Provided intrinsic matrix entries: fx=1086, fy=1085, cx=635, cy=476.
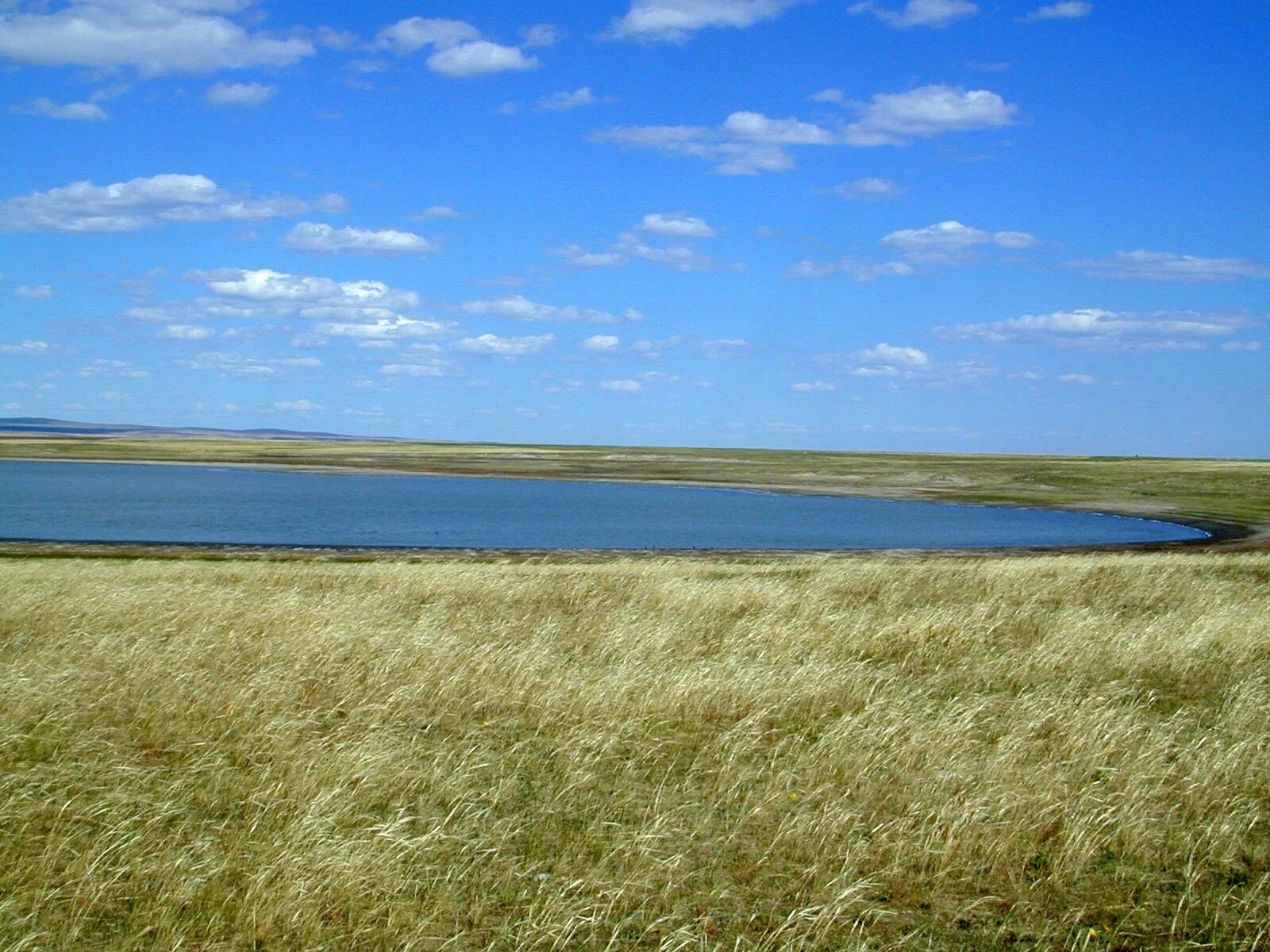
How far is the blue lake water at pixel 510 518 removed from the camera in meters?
48.9

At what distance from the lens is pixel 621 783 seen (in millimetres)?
8641

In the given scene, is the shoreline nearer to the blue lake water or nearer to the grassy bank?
the blue lake water

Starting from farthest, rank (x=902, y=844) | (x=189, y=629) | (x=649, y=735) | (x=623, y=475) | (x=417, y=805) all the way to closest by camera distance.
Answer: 1. (x=623, y=475)
2. (x=189, y=629)
3. (x=649, y=735)
4. (x=417, y=805)
5. (x=902, y=844)

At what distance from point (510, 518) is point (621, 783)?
54261mm

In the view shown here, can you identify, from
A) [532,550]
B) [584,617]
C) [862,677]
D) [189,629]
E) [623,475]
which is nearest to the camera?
[862,677]

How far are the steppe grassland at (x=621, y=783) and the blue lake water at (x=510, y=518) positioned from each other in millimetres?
32793

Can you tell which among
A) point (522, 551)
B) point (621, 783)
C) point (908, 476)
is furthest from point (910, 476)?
point (621, 783)

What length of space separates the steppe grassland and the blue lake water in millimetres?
32793

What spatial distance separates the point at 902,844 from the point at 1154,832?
1859 millimetres

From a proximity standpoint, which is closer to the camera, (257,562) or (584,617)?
(584,617)

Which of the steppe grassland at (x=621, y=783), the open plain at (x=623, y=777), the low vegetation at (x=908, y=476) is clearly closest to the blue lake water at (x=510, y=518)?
the low vegetation at (x=908, y=476)

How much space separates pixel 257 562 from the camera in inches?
1357

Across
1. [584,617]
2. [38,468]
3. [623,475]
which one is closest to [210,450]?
[38,468]

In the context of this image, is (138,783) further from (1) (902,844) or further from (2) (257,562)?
(2) (257,562)
